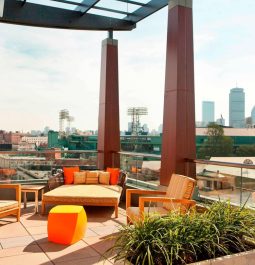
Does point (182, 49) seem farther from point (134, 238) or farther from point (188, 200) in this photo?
point (134, 238)

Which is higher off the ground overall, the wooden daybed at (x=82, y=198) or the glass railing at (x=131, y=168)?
the glass railing at (x=131, y=168)

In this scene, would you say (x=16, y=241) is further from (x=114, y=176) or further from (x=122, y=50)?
(x=122, y=50)

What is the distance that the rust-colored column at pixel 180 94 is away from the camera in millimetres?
5621

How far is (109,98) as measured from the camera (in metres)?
8.27

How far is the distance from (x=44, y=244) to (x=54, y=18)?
558cm

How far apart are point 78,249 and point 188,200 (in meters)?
1.53

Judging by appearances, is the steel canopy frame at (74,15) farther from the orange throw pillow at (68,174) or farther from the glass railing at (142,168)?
the orange throw pillow at (68,174)

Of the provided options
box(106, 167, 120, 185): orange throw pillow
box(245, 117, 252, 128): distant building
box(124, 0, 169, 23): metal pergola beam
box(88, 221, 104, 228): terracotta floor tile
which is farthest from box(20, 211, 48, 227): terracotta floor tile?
box(245, 117, 252, 128): distant building

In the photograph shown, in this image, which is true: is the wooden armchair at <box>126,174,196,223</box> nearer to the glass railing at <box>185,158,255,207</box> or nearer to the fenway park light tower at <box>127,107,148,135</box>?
the glass railing at <box>185,158,255,207</box>

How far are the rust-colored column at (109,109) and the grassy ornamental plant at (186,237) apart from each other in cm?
553

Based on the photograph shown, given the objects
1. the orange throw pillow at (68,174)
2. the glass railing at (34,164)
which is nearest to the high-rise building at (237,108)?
the glass railing at (34,164)

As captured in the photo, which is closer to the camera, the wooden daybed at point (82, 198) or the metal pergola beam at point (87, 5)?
the wooden daybed at point (82, 198)

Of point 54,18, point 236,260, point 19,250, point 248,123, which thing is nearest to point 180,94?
point 19,250

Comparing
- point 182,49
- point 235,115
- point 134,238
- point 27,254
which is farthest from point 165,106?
point 235,115
